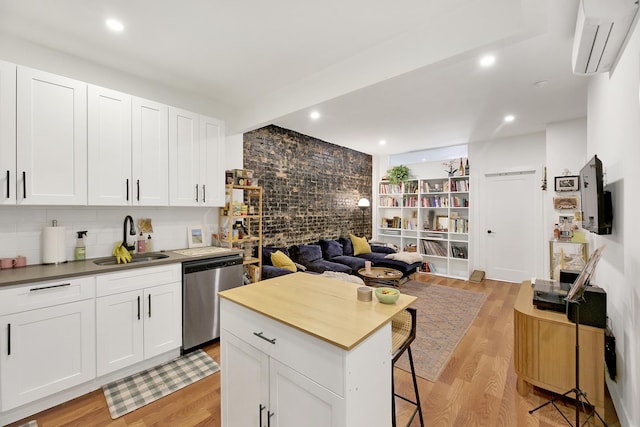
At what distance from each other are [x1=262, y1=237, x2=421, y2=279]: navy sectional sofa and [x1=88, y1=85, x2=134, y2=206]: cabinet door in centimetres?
191

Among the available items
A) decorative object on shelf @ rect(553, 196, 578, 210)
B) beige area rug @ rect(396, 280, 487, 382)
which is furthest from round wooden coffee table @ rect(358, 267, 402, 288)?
decorative object on shelf @ rect(553, 196, 578, 210)

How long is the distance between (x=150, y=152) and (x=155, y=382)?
208cm

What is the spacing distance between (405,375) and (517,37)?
2.63 meters

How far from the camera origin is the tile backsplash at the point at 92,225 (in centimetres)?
226

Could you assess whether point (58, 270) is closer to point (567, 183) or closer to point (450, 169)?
point (567, 183)

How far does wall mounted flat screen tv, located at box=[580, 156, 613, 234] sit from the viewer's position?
6.06 feet

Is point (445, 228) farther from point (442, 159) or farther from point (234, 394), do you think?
point (234, 394)

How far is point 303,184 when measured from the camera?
16.6 feet

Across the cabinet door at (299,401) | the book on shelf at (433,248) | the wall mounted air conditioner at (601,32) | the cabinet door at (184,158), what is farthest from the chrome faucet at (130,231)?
the book on shelf at (433,248)

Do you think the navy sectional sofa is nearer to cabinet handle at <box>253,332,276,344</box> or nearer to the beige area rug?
the beige area rug

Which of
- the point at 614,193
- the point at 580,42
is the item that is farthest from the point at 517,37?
the point at 614,193

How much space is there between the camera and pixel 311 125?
456 centimetres

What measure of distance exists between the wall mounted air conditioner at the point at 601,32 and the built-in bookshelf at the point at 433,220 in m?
3.80

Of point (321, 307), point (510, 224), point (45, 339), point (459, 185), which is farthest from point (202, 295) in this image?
point (510, 224)
